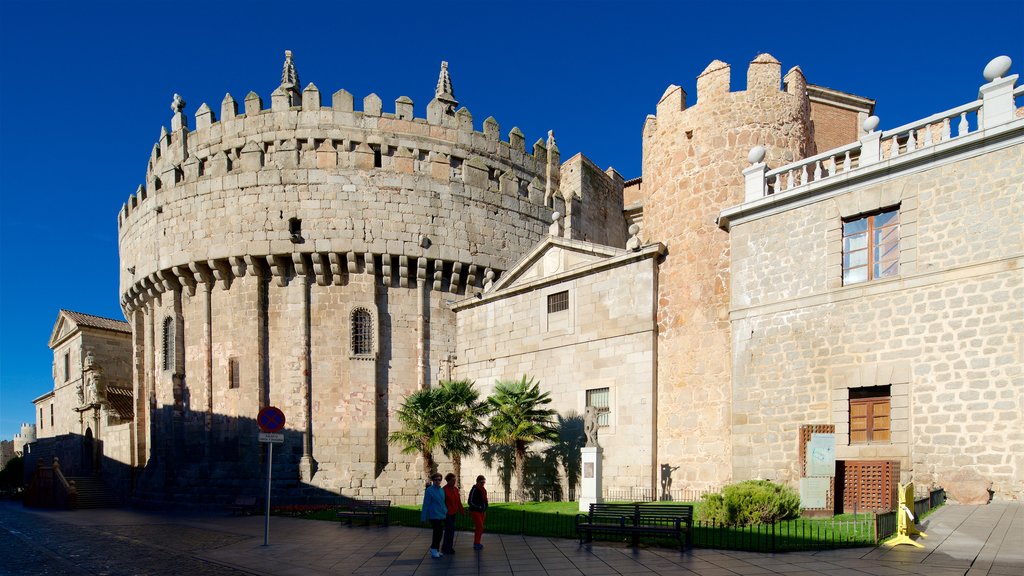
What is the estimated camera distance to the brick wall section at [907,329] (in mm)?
13984

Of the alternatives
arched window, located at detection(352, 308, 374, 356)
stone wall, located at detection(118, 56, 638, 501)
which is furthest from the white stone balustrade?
arched window, located at detection(352, 308, 374, 356)

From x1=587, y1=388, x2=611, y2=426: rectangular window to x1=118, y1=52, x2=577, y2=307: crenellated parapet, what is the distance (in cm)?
908

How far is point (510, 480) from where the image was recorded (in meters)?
24.2

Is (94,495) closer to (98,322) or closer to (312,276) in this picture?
(98,322)

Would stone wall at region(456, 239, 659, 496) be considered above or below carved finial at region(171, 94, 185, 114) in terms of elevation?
below

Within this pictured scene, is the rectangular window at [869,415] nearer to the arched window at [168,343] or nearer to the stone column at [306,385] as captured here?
the stone column at [306,385]

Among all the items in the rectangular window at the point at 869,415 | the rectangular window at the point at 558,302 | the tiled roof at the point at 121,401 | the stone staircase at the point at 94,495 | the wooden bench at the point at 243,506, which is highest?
the rectangular window at the point at 558,302

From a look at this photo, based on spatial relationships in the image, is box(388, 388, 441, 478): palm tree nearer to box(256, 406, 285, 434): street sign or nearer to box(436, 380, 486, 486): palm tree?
box(436, 380, 486, 486): palm tree

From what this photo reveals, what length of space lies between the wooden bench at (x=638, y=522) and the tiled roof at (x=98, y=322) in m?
38.5

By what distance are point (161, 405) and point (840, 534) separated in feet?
88.7

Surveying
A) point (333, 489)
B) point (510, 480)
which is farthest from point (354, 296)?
point (510, 480)

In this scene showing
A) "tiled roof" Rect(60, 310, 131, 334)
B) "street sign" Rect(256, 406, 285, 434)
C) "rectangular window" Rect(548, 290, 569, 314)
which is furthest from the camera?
"tiled roof" Rect(60, 310, 131, 334)

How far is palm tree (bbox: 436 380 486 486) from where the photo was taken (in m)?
23.0

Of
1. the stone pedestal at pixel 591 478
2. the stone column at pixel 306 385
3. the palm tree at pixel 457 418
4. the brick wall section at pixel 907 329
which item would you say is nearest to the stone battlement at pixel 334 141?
the stone column at pixel 306 385
